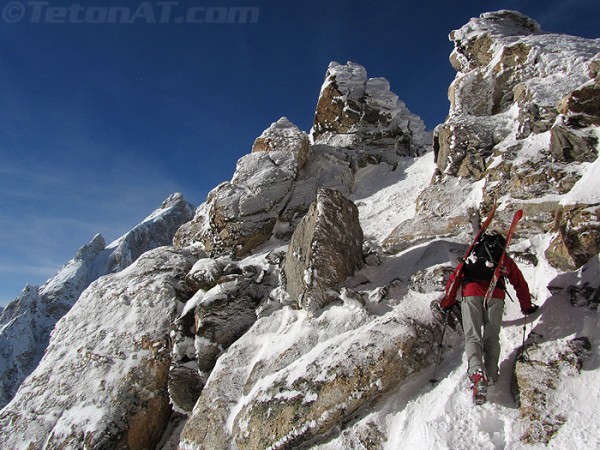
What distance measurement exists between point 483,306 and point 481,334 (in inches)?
19.0

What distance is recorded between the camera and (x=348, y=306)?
9.16m

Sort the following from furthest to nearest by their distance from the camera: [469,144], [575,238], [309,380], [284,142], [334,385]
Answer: [284,142]
[469,144]
[309,380]
[575,238]
[334,385]

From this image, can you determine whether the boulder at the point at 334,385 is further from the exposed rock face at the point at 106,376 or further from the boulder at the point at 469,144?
the boulder at the point at 469,144

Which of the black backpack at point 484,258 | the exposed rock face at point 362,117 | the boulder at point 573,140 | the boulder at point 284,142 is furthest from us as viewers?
the exposed rock face at point 362,117

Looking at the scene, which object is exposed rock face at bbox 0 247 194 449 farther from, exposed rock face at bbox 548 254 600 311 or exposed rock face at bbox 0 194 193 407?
exposed rock face at bbox 0 194 193 407

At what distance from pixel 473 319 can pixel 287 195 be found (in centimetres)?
1410

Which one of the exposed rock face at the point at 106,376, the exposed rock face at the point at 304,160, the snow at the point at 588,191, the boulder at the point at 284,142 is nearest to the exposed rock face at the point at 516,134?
the snow at the point at 588,191

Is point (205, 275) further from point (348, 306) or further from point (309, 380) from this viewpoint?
point (309, 380)

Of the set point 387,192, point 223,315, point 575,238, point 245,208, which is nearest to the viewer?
point 575,238

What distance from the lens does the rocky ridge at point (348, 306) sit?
20.8 ft

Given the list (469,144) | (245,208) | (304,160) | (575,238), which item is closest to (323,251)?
(575,238)

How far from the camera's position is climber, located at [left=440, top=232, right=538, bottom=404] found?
5.68 m

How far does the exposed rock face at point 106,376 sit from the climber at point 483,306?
961 centimetres

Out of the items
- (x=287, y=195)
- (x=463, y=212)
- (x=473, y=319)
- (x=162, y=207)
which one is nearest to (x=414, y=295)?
(x=473, y=319)
